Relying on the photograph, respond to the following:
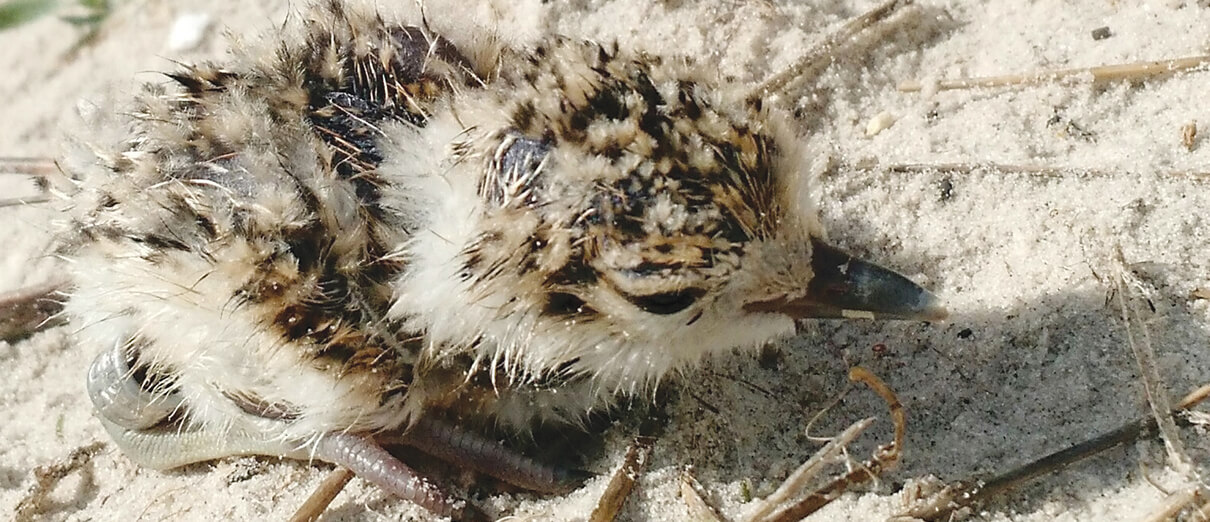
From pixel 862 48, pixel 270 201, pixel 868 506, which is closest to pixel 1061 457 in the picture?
pixel 868 506

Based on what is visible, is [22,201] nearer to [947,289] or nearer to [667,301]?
[667,301]

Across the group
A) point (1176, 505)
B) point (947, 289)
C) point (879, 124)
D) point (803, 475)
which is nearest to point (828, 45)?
point (879, 124)

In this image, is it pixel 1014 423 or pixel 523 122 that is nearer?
pixel 523 122

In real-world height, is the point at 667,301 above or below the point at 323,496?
above

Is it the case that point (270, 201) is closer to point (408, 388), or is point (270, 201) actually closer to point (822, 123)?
point (408, 388)

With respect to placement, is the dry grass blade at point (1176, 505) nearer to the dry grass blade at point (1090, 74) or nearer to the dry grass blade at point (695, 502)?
the dry grass blade at point (695, 502)

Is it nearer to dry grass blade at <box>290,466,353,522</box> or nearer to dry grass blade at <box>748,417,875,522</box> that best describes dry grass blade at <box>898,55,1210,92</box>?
dry grass blade at <box>748,417,875,522</box>
